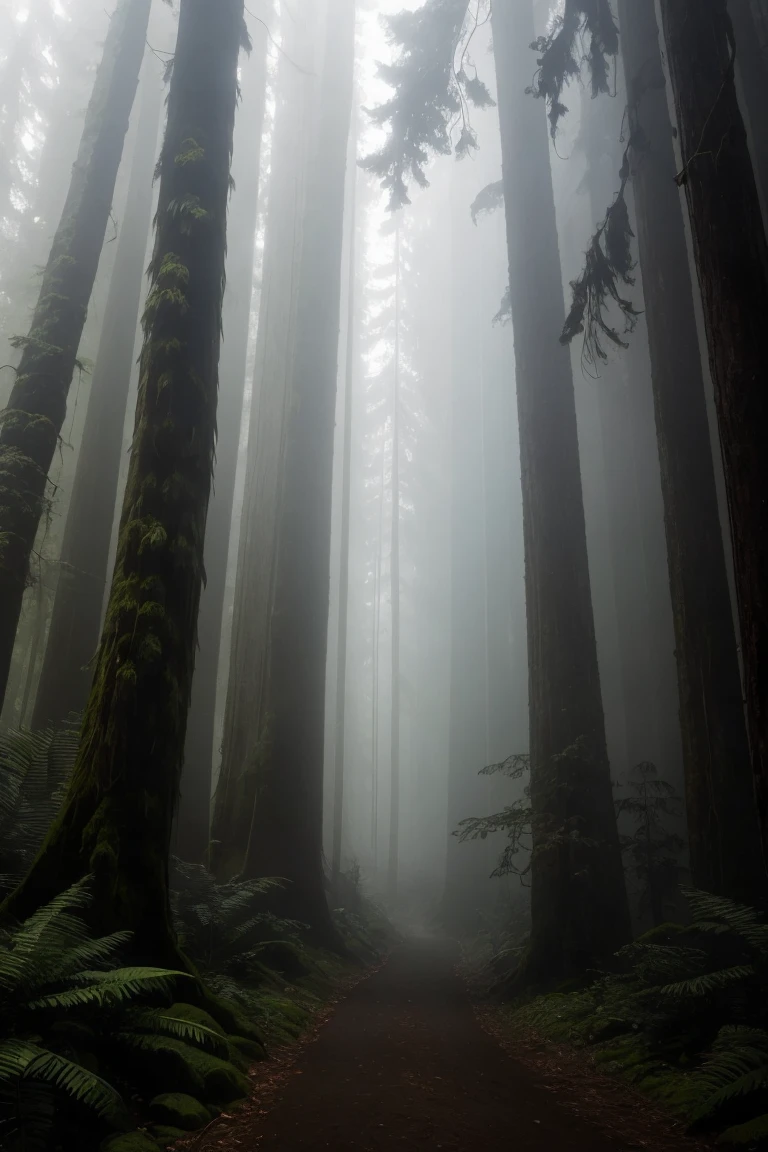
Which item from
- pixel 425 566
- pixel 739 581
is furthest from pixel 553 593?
pixel 425 566

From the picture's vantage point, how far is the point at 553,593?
8398 mm

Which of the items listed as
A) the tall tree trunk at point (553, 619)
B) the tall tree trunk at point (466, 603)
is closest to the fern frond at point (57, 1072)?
the tall tree trunk at point (553, 619)

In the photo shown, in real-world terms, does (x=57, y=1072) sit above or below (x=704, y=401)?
below

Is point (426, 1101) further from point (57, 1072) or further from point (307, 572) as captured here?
point (307, 572)

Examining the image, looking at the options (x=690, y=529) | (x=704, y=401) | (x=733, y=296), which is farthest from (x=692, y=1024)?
(x=704, y=401)

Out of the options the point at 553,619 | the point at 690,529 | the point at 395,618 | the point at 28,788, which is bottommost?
the point at 28,788

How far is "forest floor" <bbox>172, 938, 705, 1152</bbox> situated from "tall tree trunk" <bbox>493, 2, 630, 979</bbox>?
72.5 inches

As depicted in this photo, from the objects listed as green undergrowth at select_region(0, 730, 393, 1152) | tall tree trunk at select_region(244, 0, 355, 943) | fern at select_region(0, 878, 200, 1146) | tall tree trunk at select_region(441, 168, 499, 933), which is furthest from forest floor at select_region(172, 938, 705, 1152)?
tall tree trunk at select_region(441, 168, 499, 933)

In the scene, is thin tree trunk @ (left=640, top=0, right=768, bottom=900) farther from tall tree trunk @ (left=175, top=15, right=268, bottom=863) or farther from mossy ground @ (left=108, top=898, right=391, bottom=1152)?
tall tree trunk @ (left=175, top=15, right=268, bottom=863)

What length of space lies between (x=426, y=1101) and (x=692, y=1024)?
2.02m

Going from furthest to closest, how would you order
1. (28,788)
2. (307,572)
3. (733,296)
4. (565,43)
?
(307,572)
(565,43)
(28,788)
(733,296)

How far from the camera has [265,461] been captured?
15211 mm

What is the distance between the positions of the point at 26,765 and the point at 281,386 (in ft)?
39.4

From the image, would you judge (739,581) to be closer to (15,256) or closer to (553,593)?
(553,593)
